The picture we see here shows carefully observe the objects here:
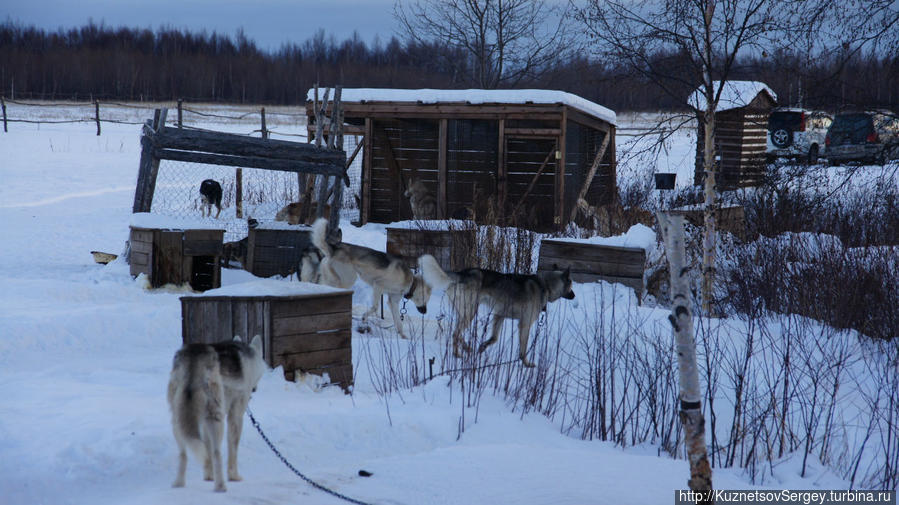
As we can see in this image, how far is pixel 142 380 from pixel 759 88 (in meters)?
23.3

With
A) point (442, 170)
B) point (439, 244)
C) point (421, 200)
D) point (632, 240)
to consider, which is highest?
point (442, 170)

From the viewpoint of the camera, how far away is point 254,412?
5.40m

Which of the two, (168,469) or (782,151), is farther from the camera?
(782,151)

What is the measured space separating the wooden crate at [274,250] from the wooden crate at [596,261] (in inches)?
131

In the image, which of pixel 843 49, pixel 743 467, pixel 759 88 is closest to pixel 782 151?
pixel 759 88

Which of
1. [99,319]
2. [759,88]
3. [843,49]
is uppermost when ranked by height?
[759,88]

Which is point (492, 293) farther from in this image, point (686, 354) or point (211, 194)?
point (211, 194)

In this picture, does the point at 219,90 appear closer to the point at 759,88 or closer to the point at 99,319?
the point at 759,88

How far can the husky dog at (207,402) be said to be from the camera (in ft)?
12.7

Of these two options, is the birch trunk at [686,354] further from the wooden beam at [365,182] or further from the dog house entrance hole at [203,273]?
the wooden beam at [365,182]

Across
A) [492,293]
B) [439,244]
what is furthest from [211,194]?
[492,293]

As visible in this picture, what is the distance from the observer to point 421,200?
16156mm

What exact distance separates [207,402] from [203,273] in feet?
23.7

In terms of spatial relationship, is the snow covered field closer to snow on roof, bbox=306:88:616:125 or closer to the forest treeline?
snow on roof, bbox=306:88:616:125
